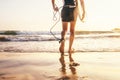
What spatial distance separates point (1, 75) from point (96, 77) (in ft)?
5.04

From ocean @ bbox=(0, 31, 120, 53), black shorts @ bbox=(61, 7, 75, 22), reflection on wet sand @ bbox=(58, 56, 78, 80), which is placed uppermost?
black shorts @ bbox=(61, 7, 75, 22)

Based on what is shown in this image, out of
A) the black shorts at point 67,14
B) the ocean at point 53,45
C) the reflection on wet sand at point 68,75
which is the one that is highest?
the black shorts at point 67,14

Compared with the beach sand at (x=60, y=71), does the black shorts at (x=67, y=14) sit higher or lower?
higher

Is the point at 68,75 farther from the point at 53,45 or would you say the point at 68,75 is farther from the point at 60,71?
the point at 53,45

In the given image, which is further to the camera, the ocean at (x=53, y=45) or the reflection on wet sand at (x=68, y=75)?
the ocean at (x=53, y=45)

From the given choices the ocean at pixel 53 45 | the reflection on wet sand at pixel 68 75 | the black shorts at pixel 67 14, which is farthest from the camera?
the ocean at pixel 53 45

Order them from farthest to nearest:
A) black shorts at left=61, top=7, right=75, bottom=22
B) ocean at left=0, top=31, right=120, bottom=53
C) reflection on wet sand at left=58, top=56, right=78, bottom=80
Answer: ocean at left=0, top=31, right=120, bottom=53 → black shorts at left=61, top=7, right=75, bottom=22 → reflection on wet sand at left=58, top=56, right=78, bottom=80

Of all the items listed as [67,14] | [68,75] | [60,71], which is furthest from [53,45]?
[68,75]

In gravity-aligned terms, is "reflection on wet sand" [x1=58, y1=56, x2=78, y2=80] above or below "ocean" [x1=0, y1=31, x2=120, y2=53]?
above

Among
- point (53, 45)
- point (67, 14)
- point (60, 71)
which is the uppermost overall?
point (67, 14)

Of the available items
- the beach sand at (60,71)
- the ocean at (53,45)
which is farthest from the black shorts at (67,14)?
the beach sand at (60,71)

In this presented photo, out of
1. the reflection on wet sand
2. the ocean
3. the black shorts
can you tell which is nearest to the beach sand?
the reflection on wet sand

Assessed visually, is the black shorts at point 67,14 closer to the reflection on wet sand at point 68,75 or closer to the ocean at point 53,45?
the ocean at point 53,45

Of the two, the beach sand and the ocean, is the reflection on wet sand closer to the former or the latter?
the beach sand
